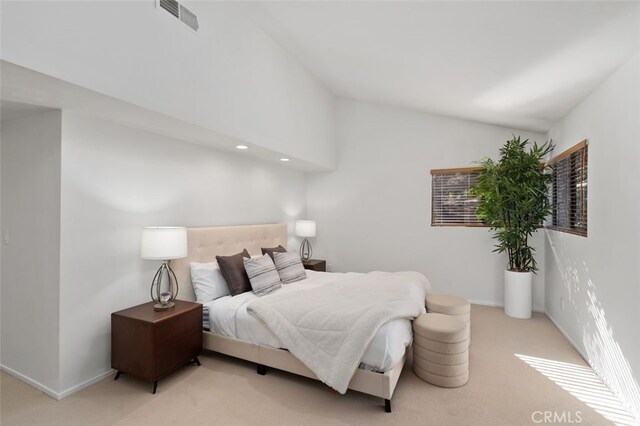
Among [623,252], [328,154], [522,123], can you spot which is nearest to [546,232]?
[522,123]

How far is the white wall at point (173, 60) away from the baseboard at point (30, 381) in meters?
2.28

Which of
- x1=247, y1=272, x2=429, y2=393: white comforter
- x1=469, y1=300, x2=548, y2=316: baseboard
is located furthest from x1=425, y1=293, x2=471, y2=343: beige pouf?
x1=469, y1=300, x2=548, y2=316: baseboard

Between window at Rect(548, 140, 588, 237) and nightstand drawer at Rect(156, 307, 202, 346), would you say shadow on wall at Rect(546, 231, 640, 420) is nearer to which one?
window at Rect(548, 140, 588, 237)

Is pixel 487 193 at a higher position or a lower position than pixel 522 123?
lower

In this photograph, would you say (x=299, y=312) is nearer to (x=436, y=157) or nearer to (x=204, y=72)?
(x=204, y=72)

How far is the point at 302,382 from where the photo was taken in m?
2.62

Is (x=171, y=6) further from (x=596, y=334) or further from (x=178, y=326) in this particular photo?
(x=596, y=334)

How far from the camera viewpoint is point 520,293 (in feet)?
13.3

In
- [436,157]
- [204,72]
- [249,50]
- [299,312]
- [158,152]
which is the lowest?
[299,312]

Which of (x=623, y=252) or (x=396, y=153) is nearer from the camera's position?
(x=623, y=252)

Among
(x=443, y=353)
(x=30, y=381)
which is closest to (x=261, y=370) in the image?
(x=443, y=353)

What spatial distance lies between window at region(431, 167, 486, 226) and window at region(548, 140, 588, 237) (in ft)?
3.14

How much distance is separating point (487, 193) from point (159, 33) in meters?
3.94

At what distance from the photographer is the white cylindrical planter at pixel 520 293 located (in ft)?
13.3
